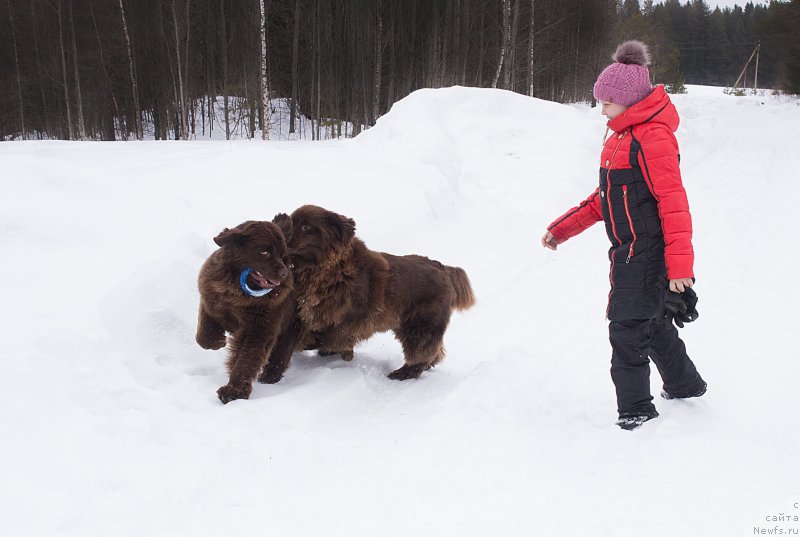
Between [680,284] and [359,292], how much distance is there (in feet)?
7.90

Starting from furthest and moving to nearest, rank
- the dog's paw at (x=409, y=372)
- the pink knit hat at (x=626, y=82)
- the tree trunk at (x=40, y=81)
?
the tree trunk at (x=40, y=81)
the dog's paw at (x=409, y=372)
the pink knit hat at (x=626, y=82)

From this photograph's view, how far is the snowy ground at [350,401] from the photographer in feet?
8.86

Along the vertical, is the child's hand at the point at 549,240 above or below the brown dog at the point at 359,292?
above

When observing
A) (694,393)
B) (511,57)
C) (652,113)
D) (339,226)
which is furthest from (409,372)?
(511,57)

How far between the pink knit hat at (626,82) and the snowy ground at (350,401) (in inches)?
80.3

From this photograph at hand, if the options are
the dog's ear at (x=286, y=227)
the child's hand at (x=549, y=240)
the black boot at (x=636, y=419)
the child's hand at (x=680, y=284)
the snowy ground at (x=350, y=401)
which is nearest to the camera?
the snowy ground at (x=350, y=401)

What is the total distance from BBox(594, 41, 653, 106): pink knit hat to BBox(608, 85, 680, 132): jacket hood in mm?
53

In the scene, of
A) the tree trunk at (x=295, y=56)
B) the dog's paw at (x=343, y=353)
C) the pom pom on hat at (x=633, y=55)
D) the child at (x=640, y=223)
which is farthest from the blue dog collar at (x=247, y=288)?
the tree trunk at (x=295, y=56)

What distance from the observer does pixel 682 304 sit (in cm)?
332

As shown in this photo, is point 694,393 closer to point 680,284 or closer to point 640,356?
point 640,356

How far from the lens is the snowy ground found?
8.86 feet

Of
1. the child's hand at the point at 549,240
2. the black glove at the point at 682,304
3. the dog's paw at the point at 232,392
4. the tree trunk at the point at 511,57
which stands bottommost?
the dog's paw at the point at 232,392

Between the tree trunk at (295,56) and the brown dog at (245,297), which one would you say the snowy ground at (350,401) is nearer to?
the brown dog at (245,297)

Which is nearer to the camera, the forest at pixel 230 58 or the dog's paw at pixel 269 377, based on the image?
the dog's paw at pixel 269 377
